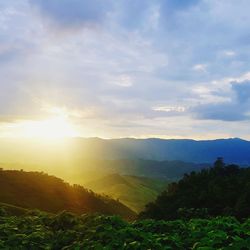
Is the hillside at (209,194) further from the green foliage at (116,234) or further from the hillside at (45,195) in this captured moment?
the hillside at (45,195)

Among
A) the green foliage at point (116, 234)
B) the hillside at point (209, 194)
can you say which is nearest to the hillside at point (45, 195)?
the hillside at point (209, 194)

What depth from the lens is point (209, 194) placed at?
152 ft

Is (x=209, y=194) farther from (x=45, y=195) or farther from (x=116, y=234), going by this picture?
(x=45, y=195)

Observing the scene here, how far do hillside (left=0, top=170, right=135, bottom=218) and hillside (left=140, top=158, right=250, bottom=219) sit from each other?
3318cm

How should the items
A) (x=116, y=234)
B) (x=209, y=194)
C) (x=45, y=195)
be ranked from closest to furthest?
(x=116, y=234), (x=209, y=194), (x=45, y=195)

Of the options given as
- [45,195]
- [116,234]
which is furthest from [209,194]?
[45,195]

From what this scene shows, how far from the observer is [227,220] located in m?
15.1

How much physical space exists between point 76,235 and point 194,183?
38.7 m

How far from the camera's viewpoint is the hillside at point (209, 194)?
144ft

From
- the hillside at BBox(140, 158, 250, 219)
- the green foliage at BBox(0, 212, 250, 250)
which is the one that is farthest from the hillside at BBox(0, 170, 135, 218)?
the green foliage at BBox(0, 212, 250, 250)

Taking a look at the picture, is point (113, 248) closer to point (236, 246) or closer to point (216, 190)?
point (236, 246)

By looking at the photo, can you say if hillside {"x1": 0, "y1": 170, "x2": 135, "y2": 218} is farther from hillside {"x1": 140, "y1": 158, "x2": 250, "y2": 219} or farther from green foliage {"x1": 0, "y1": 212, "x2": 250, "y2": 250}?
green foliage {"x1": 0, "y1": 212, "x2": 250, "y2": 250}

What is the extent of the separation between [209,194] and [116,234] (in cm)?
3471

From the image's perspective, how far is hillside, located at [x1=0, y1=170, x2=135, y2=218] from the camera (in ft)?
266
